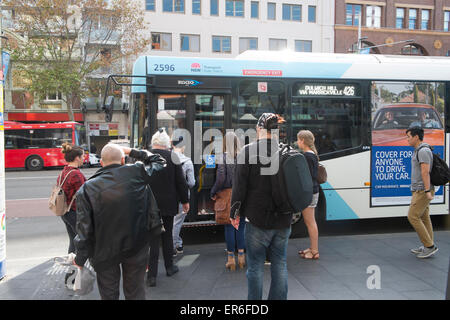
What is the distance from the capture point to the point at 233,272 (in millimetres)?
5062

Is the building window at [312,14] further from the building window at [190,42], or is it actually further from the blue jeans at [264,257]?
the blue jeans at [264,257]

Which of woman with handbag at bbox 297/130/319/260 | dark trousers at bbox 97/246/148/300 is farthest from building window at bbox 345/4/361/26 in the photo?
dark trousers at bbox 97/246/148/300

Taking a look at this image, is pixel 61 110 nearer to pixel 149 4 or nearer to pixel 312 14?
pixel 149 4

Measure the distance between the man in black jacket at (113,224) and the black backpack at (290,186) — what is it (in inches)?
48.3

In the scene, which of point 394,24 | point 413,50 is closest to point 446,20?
point 413,50

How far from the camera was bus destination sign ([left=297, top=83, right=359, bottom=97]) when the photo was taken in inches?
263

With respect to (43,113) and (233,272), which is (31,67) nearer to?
(43,113)

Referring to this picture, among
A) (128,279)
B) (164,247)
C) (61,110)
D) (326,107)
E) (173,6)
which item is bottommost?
(164,247)

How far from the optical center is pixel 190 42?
117ft

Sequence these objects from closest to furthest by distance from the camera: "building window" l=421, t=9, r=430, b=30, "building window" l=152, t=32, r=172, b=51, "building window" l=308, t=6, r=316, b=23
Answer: "building window" l=152, t=32, r=172, b=51 → "building window" l=308, t=6, r=316, b=23 → "building window" l=421, t=9, r=430, b=30

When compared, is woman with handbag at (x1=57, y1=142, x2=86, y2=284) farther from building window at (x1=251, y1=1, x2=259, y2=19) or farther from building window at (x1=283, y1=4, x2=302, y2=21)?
building window at (x1=283, y1=4, x2=302, y2=21)

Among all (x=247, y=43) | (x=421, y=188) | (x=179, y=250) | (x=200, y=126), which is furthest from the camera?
(x=247, y=43)

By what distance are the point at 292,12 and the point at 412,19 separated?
40.6 feet

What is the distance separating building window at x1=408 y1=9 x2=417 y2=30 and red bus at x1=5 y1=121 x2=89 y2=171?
1337 inches
